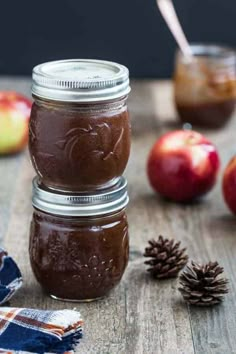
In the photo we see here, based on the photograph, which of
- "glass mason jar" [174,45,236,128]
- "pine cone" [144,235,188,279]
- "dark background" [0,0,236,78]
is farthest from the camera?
"dark background" [0,0,236,78]

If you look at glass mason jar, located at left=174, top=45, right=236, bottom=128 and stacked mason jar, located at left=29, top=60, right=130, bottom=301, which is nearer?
stacked mason jar, located at left=29, top=60, right=130, bottom=301

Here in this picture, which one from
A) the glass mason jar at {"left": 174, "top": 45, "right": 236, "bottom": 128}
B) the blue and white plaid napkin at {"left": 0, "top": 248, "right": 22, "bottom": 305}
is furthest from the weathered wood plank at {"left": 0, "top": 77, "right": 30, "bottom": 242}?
the glass mason jar at {"left": 174, "top": 45, "right": 236, "bottom": 128}

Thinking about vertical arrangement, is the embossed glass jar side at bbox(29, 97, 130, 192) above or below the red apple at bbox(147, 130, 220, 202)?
above

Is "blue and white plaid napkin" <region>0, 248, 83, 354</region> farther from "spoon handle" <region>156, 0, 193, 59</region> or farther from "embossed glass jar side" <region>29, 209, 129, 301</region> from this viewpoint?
"spoon handle" <region>156, 0, 193, 59</region>

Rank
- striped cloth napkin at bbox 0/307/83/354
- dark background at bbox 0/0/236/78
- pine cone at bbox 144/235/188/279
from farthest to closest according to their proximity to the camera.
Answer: dark background at bbox 0/0/236/78
pine cone at bbox 144/235/188/279
striped cloth napkin at bbox 0/307/83/354

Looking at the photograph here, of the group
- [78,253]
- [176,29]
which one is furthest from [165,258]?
[176,29]

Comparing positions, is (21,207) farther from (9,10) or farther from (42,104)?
(9,10)

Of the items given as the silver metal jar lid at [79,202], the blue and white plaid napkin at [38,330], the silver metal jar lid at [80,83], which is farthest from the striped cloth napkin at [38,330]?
the silver metal jar lid at [80,83]
